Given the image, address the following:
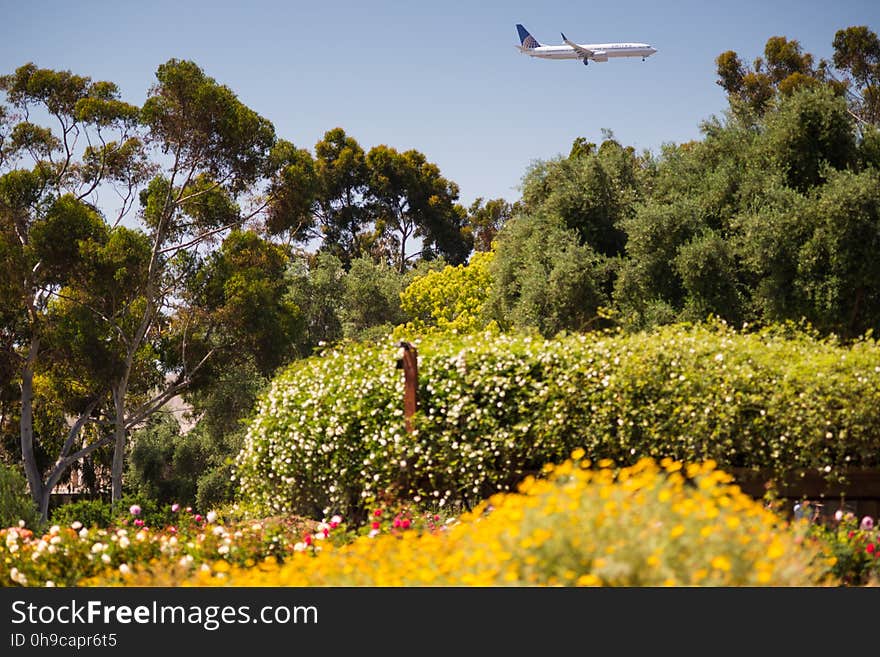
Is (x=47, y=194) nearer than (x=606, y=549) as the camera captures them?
No

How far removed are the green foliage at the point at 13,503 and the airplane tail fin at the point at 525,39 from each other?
42.6m

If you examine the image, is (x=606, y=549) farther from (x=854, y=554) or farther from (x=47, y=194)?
(x=47, y=194)

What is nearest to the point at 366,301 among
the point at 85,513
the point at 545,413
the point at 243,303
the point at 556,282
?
the point at 243,303

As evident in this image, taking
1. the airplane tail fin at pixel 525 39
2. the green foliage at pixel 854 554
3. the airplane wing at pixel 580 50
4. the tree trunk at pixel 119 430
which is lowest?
the green foliage at pixel 854 554

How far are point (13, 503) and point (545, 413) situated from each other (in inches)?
225

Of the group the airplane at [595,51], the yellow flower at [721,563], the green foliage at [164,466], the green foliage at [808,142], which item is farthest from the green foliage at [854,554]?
the airplane at [595,51]

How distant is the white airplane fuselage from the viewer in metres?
41.1

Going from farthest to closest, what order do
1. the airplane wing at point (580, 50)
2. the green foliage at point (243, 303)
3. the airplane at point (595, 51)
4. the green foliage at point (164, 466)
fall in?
the airplane at point (595, 51), the airplane wing at point (580, 50), the green foliage at point (164, 466), the green foliage at point (243, 303)

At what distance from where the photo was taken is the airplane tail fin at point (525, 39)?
164 ft

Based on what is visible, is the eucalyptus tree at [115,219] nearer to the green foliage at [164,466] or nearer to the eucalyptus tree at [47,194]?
the eucalyptus tree at [47,194]

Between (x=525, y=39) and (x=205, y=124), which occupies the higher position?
(x=525, y=39)

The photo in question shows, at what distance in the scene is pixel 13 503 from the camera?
9.66 meters
